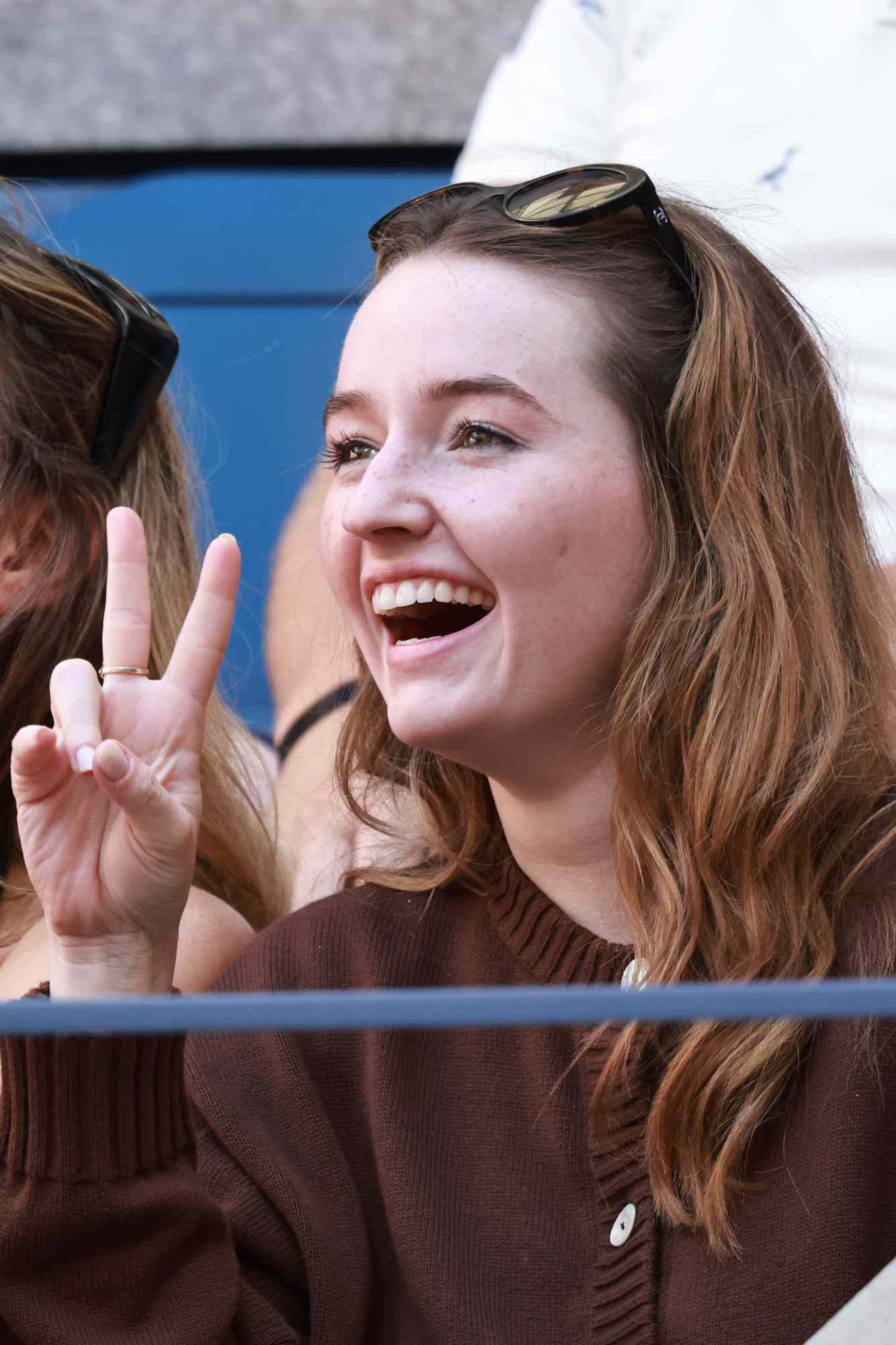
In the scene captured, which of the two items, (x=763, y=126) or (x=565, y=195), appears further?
(x=763, y=126)

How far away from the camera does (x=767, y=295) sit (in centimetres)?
120

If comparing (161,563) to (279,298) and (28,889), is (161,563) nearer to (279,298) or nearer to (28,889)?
(28,889)

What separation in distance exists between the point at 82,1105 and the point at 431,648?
0.33 m

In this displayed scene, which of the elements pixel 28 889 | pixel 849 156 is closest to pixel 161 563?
pixel 28 889

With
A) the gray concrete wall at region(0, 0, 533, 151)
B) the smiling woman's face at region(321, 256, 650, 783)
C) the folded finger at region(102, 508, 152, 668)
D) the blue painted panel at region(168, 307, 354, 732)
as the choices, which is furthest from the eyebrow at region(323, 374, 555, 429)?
the gray concrete wall at region(0, 0, 533, 151)

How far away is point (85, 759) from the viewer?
909mm

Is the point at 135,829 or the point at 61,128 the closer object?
the point at 135,829

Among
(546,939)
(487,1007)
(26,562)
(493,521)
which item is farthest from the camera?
(26,562)

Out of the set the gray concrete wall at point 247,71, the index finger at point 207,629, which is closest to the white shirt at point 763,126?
the gray concrete wall at point 247,71

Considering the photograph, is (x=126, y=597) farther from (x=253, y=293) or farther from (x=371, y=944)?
(x=253, y=293)

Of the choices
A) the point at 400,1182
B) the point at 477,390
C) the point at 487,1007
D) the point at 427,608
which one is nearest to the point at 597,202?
the point at 477,390

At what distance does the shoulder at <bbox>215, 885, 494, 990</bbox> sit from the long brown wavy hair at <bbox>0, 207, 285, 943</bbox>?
0.21m

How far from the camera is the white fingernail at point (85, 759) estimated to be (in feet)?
2.97

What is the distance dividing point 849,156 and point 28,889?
48.1 inches
